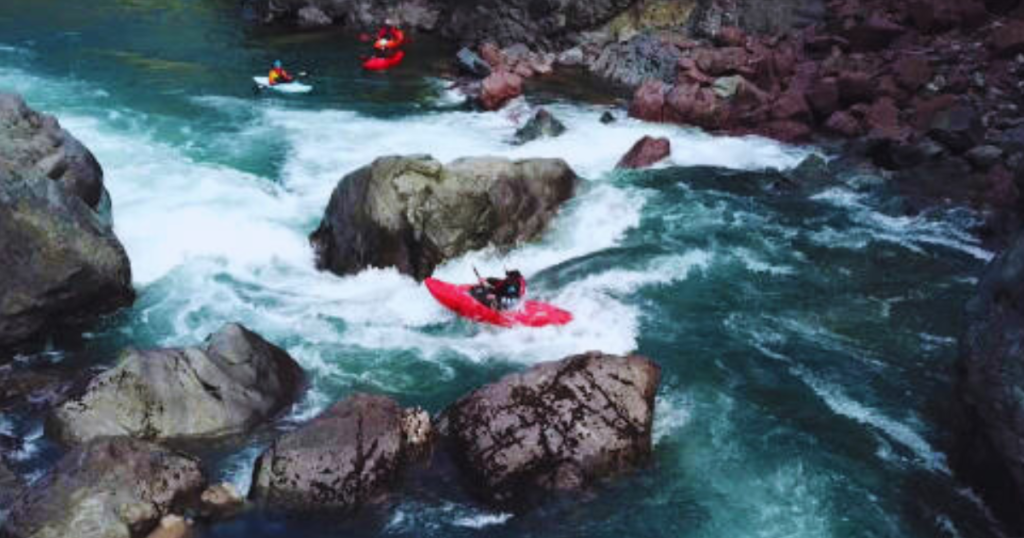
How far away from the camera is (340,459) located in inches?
370

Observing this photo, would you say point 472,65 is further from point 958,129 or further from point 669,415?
point 669,415

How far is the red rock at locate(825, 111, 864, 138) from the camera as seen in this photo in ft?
64.0

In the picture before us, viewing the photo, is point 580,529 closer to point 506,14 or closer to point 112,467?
point 112,467

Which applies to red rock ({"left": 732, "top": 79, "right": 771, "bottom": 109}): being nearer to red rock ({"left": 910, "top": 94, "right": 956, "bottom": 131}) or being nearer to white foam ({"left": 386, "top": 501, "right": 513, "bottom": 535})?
red rock ({"left": 910, "top": 94, "right": 956, "bottom": 131})

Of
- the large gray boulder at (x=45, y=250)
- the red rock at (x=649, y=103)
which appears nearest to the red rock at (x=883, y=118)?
the red rock at (x=649, y=103)

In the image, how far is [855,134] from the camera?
19500 millimetres

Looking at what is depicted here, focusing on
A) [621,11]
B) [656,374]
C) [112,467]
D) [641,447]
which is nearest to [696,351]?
[656,374]

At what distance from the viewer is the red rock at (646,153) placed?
731 inches

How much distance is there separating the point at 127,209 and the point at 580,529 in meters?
10.7

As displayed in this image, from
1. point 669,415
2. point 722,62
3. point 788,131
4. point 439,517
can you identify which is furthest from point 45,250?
point 722,62

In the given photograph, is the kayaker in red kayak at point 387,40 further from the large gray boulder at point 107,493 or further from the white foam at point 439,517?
the white foam at point 439,517

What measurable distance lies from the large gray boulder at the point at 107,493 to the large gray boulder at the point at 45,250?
3.52m

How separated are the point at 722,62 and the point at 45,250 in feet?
51.5

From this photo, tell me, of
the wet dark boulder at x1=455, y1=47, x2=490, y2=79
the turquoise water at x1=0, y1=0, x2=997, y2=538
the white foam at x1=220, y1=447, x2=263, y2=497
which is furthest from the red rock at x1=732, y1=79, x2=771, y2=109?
the white foam at x1=220, y1=447, x2=263, y2=497
